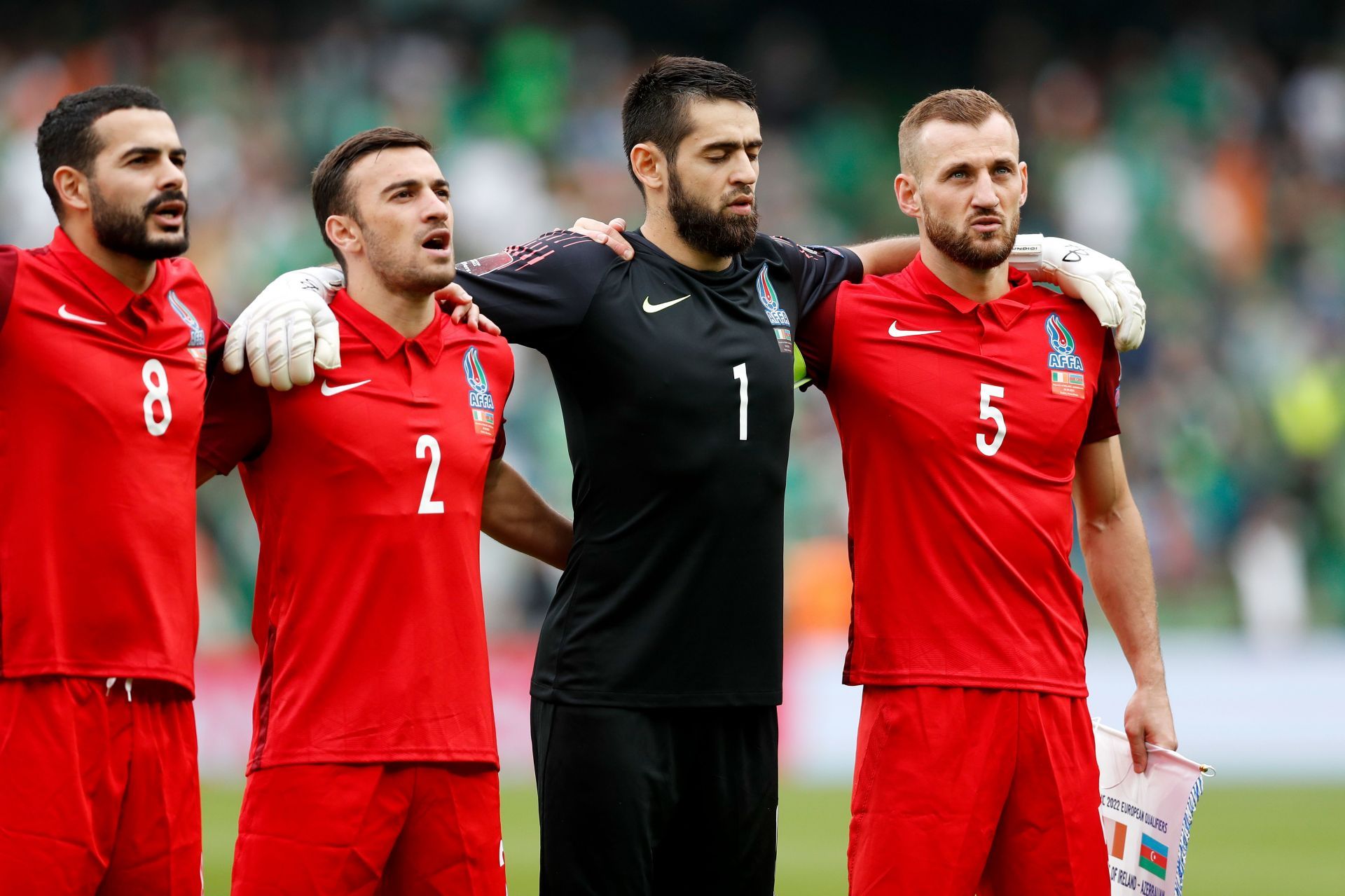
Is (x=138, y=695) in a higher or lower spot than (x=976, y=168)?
lower

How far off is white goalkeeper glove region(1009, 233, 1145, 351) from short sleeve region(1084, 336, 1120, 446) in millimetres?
41

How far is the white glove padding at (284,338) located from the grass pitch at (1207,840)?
485 centimetres

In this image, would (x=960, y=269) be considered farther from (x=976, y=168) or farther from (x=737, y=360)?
(x=737, y=360)

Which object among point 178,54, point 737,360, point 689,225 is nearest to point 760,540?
point 737,360

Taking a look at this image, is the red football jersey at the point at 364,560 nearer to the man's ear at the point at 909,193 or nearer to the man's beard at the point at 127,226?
the man's beard at the point at 127,226

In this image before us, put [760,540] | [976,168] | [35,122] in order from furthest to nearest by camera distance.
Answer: [35,122], [976,168], [760,540]

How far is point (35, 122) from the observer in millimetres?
16906

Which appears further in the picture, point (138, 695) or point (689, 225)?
point (689, 225)

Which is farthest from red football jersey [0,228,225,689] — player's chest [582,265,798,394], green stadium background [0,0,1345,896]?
green stadium background [0,0,1345,896]

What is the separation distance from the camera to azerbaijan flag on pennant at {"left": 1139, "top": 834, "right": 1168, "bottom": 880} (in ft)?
17.0

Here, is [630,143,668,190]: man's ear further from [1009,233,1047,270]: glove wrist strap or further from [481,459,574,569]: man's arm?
[1009,233,1047,270]: glove wrist strap

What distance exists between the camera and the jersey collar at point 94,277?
184 inches

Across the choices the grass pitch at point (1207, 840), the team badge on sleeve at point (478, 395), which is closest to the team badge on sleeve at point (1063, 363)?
the team badge on sleeve at point (478, 395)

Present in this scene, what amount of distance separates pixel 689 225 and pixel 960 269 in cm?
90
